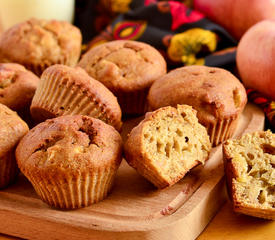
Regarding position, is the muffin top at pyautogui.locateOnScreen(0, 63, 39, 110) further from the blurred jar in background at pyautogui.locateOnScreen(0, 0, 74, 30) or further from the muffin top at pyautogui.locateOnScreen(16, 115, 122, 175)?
the blurred jar in background at pyautogui.locateOnScreen(0, 0, 74, 30)

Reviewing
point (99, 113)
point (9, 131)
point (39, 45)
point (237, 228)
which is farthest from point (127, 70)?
point (237, 228)

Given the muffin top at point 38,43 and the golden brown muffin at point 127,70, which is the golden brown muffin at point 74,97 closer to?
the golden brown muffin at point 127,70

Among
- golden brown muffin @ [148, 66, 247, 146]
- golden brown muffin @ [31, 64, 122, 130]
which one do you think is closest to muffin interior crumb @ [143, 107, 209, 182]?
golden brown muffin @ [148, 66, 247, 146]

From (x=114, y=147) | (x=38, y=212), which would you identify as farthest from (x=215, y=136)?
(x=38, y=212)

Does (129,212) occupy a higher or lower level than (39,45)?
lower

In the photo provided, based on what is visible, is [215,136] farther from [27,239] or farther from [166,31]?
[166,31]

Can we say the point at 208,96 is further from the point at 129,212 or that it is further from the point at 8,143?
the point at 8,143
